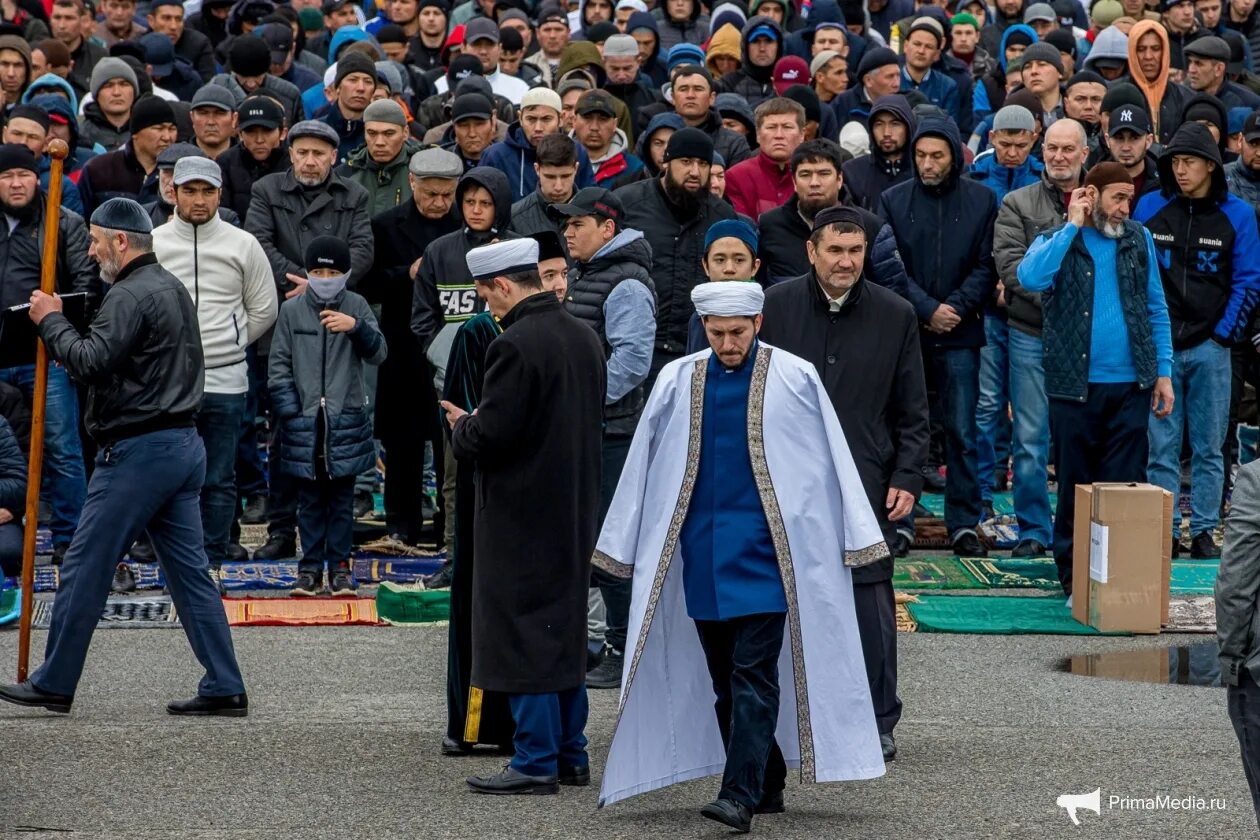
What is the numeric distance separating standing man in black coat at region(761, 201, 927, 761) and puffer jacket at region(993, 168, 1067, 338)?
376cm

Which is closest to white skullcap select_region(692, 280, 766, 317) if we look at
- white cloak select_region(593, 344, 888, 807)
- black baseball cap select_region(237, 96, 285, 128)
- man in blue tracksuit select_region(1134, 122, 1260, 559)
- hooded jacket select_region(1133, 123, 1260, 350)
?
white cloak select_region(593, 344, 888, 807)

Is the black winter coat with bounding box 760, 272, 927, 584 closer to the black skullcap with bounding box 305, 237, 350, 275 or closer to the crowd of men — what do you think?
the crowd of men

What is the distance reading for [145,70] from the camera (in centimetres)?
1530

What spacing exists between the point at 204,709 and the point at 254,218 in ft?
13.8

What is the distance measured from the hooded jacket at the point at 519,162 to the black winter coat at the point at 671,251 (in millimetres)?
1415

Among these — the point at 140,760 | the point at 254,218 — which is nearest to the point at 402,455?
the point at 254,218

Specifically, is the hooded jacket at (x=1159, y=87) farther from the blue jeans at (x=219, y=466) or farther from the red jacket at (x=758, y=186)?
the blue jeans at (x=219, y=466)

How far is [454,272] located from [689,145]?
4.76ft

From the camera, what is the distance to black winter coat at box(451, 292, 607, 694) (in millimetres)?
7633

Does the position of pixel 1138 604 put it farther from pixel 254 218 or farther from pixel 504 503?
pixel 254 218

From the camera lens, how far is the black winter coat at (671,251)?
1158cm

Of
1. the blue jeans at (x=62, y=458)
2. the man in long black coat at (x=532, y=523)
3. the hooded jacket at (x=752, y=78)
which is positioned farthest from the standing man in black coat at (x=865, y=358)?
the hooded jacket at (x=752, y=78)

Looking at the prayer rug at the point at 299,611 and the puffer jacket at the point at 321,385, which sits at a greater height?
the puffer jacket at the point at 321,385

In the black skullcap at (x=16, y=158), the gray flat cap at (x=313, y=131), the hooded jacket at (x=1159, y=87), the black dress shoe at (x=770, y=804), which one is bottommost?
the black dress shoe at (x=770, y=804)
